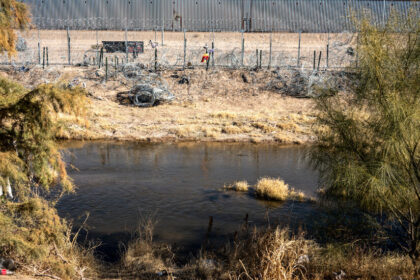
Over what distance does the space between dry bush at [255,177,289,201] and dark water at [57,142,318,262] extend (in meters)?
0.37

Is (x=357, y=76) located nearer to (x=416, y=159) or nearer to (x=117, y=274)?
(x=416, y=159)

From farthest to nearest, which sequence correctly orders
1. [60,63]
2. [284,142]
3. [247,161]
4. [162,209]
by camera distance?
[60,63] → [284,142] → [247,161] → [162,209]

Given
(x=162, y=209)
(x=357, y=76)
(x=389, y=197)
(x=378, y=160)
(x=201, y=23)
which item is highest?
(x=201, y=23)

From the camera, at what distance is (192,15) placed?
150ft

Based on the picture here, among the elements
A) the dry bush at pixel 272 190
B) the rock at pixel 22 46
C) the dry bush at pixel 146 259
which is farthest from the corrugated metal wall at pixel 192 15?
the dry bush at pixel 146 259

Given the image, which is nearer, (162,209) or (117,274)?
(117,274)

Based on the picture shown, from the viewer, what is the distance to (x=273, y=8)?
4659cm

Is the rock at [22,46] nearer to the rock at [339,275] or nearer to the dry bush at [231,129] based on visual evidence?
the dry bush at [231,129]

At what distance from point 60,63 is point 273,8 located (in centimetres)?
2151

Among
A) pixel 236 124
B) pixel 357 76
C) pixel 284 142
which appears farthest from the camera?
pixel 236 124

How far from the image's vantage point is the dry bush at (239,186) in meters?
17.5

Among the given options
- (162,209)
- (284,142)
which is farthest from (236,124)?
(162,209)

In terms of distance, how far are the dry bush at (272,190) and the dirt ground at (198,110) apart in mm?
7113

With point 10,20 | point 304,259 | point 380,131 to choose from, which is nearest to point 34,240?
point 10,20
